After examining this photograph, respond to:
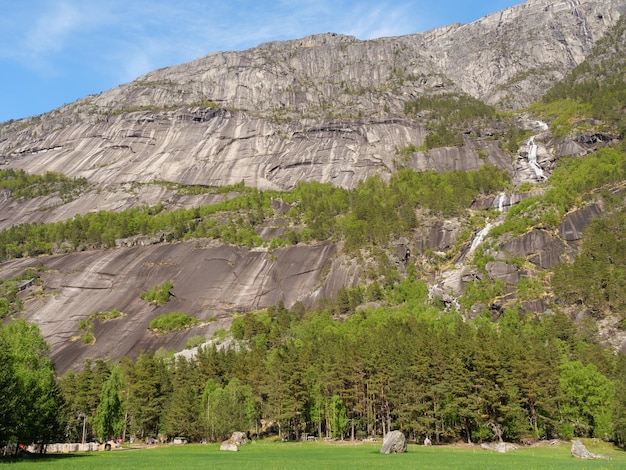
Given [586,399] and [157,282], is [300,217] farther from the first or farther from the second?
[586,399]

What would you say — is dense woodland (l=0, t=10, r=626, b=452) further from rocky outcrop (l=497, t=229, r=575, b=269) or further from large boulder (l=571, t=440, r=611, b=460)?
large boulder (l=571, t=440, r=611, b=460)

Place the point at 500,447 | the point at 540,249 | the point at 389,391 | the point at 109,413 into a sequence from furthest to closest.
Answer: the point at 540,249
the point at 109,413
the point at 389,391
the point at 500,447

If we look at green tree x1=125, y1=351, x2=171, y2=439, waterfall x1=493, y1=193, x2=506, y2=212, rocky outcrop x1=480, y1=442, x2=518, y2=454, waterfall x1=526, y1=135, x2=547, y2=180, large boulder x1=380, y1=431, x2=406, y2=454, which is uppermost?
waterfall x1=526, y1=135, x2=547, y2=180

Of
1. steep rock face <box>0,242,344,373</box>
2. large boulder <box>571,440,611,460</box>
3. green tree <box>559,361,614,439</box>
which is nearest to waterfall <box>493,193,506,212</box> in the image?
steep rock face <box>0,242,344,373</box>

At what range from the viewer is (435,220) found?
433 ft

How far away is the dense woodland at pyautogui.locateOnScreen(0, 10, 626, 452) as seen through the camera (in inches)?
2156

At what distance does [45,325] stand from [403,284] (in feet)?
267

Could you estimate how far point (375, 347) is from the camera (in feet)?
217

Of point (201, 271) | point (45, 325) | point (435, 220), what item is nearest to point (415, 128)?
point (435, 220)

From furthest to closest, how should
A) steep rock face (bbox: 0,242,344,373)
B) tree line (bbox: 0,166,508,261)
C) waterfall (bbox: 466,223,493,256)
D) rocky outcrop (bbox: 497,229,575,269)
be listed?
tree line (bbox: 0,166,508,261) → waterfall (bbox: 466,223,493,256) → steep rock face (bbox: 0,242,344,373) → rocky outcrop (bbox: 497,229,575,269)

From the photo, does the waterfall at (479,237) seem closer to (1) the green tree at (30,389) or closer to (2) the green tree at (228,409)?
(2) the green tree at (228,409)

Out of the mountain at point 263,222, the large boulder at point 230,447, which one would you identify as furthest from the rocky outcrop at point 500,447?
the mountain at point 263,222

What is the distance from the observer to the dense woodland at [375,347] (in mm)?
54750

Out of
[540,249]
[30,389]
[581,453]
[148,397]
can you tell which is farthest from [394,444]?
[540,249]
